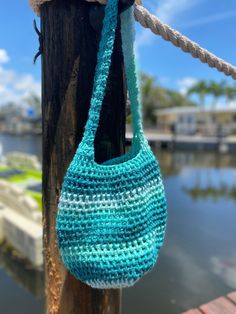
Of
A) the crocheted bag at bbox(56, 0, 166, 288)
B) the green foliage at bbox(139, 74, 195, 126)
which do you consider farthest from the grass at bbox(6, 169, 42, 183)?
the green foliage at bbox(139, 74, 195, 126)

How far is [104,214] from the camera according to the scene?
961mm

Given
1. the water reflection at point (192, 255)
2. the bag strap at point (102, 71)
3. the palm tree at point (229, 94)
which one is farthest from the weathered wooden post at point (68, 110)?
the palm tree at point (229, 94)

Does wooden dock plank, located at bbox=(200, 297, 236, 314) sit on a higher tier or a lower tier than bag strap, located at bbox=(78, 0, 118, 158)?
lower

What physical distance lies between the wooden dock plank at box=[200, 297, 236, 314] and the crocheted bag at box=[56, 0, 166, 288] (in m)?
1.79

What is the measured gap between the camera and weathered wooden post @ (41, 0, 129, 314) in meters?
1.07

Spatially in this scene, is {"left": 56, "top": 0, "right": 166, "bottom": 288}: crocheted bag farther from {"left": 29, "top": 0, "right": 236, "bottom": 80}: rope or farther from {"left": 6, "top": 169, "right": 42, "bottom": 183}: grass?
{"left": 6, "top": 169, "right": 42, "bottom": 183}: grass

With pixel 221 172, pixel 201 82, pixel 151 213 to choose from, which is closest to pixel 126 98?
pixel 151 213

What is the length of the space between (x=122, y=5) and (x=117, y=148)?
1.55 feet

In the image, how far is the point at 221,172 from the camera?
1742 centimetres

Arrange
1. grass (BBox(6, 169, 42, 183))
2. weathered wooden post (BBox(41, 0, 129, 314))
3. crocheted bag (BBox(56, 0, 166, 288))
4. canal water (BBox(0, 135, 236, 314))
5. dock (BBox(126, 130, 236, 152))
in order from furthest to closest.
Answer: dock (BBox(126, 130, 236, 152)) < grass (BBox(6, 169, 42, 183)) < canal water (BBox(0, 135, 236, 314)) < weathered wooden post (BBox(41, 0, 129, 314)) < crocheted bag (BBox(56, 0, 166, 288))

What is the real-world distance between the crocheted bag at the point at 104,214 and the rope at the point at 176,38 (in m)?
0.18

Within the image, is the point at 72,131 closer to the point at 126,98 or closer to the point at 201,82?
the point at 126,98

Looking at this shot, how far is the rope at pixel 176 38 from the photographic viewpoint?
3.74 ft

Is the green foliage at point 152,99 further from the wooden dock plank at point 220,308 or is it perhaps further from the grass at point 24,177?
the wooden dock plank at point 220,308
